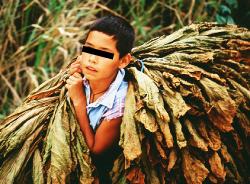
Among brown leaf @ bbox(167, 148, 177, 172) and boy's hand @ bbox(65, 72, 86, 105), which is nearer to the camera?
brown leaf @ bbox(167, 148, 177, 172)

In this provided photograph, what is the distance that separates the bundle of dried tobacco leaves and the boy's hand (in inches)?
1.9

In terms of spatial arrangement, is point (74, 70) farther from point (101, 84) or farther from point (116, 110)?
point (116, 110)

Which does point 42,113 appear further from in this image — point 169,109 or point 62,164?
point 169,109

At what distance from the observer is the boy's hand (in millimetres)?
1989

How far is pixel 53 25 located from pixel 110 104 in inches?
66.8

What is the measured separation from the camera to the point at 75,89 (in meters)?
2.02

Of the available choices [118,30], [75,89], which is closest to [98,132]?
[75,89]

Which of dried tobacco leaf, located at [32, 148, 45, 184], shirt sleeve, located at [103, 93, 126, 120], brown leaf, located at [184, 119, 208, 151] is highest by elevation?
shirt sleeve, located at [103, 93, 126, 120]

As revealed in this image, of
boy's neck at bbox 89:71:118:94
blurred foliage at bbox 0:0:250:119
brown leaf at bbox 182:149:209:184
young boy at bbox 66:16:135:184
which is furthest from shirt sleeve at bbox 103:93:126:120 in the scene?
blurred foliage at bbox 0:0:250:119

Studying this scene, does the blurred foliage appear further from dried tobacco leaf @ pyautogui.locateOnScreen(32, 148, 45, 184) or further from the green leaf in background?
dried tobacco leaf @ pyautogui.locateOnScreen(32, 148, 45, 184)

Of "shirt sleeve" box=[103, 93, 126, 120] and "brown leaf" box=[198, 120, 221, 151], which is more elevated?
"shirt sleeve" box=[103, 93, 126, 120]

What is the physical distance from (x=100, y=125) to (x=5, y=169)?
0.46m

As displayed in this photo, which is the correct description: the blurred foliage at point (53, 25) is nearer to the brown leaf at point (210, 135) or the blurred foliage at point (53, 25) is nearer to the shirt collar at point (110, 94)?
the shirt collar at point (110, 94)

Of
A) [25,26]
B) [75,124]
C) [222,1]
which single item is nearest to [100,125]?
[75,124]
